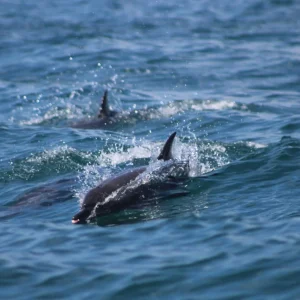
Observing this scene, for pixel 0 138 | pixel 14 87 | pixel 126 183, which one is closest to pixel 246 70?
pixel 14 87

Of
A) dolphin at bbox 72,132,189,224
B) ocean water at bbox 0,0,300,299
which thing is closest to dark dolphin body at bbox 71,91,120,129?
ocean water at bbox 0,0,300,299

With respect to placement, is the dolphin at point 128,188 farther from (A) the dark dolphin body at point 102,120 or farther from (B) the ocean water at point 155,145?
(A) the dark dolphin body at point 102,120

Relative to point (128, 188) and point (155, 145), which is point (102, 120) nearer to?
point (155, 145)

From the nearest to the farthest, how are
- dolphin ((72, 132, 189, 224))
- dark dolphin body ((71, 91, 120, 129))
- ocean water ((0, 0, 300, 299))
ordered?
ocean water ((0, 0, 300, 299)) < dolphin ((72, 132, 189, 224)) < dark dolphin body ((71, 91, 120, 129))

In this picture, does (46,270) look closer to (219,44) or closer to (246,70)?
(246,70)

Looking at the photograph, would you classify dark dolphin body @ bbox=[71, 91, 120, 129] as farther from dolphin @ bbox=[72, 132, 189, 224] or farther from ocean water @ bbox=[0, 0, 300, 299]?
dolphin @ bbox=[72, 132, 189, 224]

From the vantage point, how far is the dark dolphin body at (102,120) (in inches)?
621

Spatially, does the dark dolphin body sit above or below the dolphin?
above

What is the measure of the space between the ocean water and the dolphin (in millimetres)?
201

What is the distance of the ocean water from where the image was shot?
319 inches

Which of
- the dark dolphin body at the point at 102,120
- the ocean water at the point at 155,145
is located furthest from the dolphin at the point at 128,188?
the dark dolphin body at the point at 102,120

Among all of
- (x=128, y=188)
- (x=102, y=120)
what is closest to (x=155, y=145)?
(x=102, y=120)

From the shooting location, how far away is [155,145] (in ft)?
45.7

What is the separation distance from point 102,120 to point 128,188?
585cm
